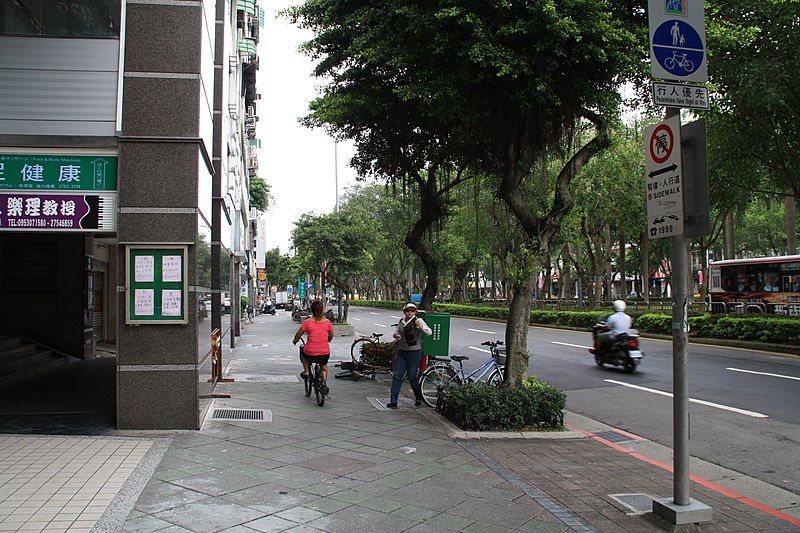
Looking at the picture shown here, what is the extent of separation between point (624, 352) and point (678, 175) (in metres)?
10.3

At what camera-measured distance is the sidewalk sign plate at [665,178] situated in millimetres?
4984

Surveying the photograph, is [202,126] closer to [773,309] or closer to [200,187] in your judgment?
[200,187]

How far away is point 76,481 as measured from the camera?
5.39 metres

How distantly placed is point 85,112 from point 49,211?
Result: 1.24 m

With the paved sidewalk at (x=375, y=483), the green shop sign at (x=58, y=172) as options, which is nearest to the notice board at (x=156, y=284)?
the green shop sign at (x=58, y=172)

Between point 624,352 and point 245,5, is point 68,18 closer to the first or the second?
point 624,352

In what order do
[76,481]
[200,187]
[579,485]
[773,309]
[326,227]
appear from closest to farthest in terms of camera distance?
[76,481], [579,485], [200,187], [773,309], [326,227]

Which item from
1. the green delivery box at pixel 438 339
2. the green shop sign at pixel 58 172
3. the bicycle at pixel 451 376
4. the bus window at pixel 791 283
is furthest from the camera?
the bus window at pixel 791 283

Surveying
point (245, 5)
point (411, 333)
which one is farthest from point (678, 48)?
point (245, 5)

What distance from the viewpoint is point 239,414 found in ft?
28.7

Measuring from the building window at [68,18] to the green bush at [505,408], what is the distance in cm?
637

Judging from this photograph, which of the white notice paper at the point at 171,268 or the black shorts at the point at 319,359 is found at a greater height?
the white notice paper at the point at 171,268

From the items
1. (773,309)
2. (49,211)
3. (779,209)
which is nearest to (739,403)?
(49,211)

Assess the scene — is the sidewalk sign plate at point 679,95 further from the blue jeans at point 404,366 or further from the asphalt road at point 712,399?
the blue jeans at point 404,366
